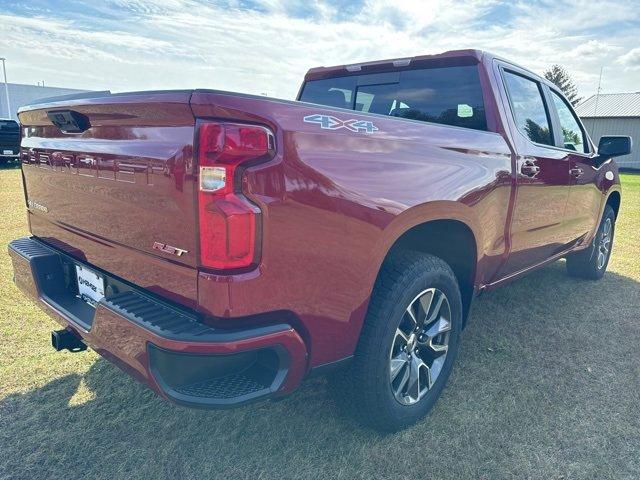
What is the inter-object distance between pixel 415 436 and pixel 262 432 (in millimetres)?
768

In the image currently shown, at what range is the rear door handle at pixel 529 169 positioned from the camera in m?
2.98

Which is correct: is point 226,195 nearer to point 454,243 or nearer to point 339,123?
point 339,123

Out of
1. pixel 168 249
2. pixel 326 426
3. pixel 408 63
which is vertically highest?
pixel 408 63

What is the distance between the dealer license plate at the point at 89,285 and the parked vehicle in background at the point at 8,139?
51.8 feet

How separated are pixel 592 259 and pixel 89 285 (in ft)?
15.3

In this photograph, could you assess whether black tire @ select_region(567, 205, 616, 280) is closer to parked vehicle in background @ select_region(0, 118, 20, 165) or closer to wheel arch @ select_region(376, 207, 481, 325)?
wheel arch @ select_region(376, 207, 481, 325)

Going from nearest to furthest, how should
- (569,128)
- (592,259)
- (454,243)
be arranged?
(454,243) < (569,128) < (592,259)

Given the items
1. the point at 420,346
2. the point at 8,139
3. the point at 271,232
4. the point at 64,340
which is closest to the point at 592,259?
the point at 420,346

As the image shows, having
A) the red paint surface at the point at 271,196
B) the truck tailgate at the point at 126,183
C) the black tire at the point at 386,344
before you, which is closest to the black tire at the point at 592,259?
the red paint surface at the point at 271,196

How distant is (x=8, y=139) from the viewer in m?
15.4

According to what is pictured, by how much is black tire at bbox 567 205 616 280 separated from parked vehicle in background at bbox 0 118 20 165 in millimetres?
16387

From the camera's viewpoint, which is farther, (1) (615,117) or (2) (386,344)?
(1) (615,117)

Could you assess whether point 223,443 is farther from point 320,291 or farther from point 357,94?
point 357,94

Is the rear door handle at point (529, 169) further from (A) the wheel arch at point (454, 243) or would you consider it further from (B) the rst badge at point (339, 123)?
(B) the rst badge at point (339, 123)
